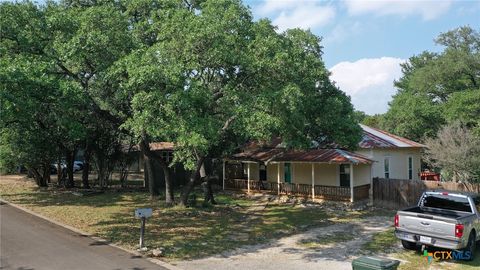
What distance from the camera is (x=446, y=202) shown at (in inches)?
533

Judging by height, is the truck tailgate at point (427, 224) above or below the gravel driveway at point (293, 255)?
above

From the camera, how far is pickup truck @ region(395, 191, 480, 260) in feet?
37.3

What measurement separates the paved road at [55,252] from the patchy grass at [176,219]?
2.93 ft

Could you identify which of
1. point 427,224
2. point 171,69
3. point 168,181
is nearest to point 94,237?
point 171,69

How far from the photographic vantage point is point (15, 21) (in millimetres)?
15609

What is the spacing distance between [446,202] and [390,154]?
1447 cm

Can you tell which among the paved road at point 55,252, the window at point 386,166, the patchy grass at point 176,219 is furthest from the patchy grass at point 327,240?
the window at point 386,166

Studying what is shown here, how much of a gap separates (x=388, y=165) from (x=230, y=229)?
50.5 feet

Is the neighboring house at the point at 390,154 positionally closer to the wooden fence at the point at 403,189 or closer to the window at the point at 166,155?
the wooden fence at the point at 403,189

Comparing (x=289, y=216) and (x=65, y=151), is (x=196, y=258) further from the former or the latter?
(x=65, y=151)

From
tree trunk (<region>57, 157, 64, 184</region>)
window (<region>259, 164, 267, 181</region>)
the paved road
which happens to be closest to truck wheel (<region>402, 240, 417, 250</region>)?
the paved road

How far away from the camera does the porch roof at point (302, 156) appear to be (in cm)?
2345

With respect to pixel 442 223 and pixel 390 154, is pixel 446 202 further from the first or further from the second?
pixel 390 154

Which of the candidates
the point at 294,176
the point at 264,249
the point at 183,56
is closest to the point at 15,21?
the point at 183,56
